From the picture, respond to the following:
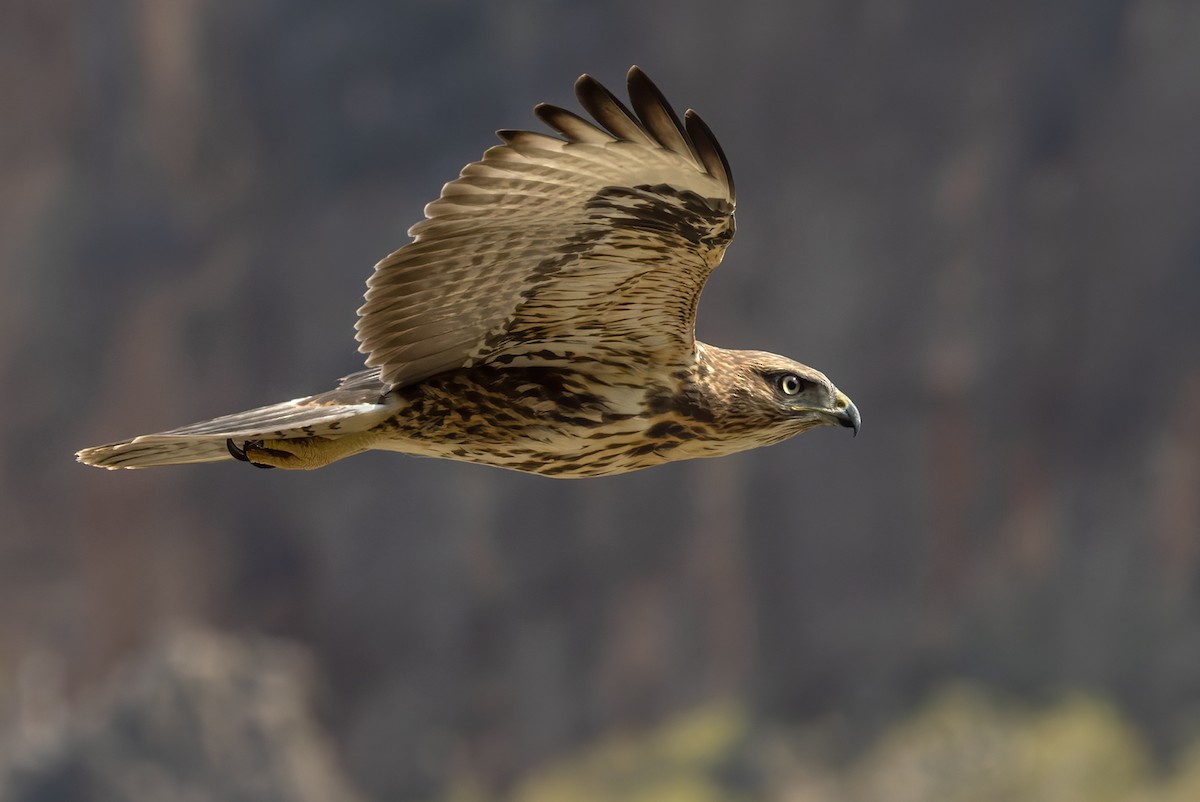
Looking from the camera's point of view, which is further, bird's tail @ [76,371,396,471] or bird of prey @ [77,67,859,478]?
bird's tail @ [76,371,396,471]

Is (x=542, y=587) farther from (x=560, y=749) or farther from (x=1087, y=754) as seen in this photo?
(x=1087, y=754)

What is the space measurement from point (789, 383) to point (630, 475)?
40.3 ft

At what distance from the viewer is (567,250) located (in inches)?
160

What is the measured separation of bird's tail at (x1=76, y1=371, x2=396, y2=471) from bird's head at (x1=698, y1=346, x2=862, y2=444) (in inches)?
34.8

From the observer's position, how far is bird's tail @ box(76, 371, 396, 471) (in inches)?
167

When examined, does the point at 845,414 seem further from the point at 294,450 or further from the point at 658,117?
the point at 294,450

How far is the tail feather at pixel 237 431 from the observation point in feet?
13.9

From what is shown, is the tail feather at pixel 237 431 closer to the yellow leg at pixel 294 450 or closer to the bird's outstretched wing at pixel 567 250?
the yellow leg at pixel 294 450

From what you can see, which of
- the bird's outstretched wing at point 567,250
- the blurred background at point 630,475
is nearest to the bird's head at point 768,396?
the bird's outstretched wing at point 567,250

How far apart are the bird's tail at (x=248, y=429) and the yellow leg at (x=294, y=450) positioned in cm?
2

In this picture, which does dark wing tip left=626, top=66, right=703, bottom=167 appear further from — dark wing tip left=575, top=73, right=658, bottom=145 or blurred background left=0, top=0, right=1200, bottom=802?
blurred background left=0, top=0, right=1200, bottom=802

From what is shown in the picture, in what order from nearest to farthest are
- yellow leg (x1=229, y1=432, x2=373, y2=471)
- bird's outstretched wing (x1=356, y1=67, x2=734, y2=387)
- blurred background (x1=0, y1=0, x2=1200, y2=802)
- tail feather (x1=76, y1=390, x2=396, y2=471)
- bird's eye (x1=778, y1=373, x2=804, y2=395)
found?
1. bird's outstretched wing (x1=356, y1=67, x2=734, y2=387)
2. tail feather (x1=76, y1=390, x2=396, y2=471)
3. yellow leg (x1=229, y1=432, x2=373, y2=471)
4. bird's eye (x1=778, y1=373, x2=804, y2=395)
5. blurred background (x1=0, y1=0, x2=1200, y2=802)

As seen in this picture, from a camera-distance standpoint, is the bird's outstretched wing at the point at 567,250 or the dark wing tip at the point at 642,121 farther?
the bird's outstretched wing at the point at 567,250

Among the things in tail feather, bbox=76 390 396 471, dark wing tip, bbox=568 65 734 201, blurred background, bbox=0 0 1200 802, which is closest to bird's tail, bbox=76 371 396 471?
tail feather, bbox=76 390 396 471
